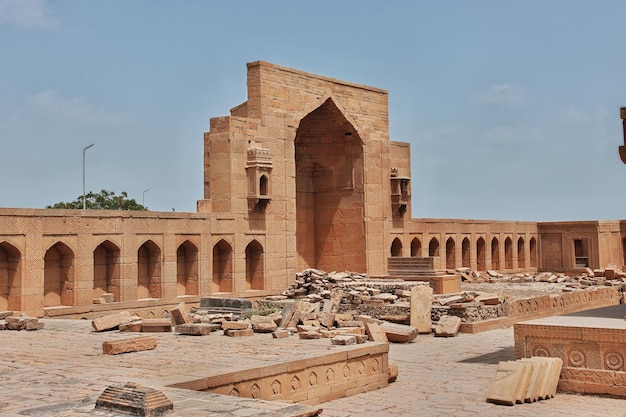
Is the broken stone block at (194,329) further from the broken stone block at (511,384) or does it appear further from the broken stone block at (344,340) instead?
the broken stone block at (511,384)

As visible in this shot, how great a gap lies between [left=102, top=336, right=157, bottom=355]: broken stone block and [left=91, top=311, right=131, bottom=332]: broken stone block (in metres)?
2.57

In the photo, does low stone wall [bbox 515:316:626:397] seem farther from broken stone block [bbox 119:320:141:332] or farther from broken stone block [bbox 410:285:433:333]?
broken stone block [bbox 410:285:433:333]

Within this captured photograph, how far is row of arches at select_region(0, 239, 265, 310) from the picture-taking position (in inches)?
676

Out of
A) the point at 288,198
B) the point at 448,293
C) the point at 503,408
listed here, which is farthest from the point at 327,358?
the point at 288,198

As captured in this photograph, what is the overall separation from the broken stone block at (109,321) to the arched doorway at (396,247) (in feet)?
55.4

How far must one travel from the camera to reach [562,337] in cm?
1083

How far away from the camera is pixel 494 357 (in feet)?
47.5

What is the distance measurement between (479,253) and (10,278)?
77.3ft

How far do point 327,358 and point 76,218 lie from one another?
1002cm

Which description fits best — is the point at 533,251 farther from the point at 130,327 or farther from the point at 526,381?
the point at 526,381

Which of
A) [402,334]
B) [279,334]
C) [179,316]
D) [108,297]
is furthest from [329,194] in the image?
[279,334]

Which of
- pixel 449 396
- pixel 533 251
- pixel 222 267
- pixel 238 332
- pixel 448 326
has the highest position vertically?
pixel 533 251

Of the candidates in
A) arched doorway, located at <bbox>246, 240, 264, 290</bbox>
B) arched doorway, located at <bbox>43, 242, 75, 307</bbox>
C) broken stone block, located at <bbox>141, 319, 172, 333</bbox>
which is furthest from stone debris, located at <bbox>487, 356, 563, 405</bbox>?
arched doorway, located at <bbox>246, 240, 264, 290</bbox>

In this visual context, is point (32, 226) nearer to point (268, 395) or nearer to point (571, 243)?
point (268, 395)
